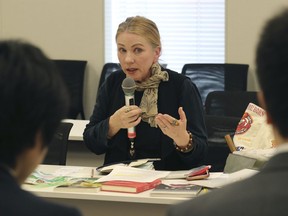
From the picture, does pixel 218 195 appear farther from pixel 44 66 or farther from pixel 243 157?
pixel 243 157

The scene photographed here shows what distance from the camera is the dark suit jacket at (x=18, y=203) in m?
1.15

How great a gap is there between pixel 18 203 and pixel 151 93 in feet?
7.54

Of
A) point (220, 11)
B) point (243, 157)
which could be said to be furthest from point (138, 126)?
point (220, 11)

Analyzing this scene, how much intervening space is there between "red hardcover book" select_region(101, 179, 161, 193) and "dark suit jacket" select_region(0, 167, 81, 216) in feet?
5.40

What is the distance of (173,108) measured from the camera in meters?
3.43

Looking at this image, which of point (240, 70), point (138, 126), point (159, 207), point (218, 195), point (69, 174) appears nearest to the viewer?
point (218, 195)

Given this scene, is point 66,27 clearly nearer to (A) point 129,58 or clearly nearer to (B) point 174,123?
(A) point 129,58

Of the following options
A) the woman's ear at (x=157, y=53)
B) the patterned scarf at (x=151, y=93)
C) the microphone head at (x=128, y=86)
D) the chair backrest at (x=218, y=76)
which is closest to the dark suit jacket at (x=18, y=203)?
the microphone head at (x=128, y=86)

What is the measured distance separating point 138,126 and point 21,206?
2.27m

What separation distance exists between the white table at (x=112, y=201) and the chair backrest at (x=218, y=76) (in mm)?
3581

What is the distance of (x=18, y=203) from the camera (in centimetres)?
116

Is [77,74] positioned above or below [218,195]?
below

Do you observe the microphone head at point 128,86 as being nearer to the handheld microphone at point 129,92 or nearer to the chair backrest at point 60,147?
the handheld microphone at point 129,92

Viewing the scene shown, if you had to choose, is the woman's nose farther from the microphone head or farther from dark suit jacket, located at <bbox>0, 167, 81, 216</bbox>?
dark suit jacket, located at <bbox>0, 167, 81, 216</bbox>
